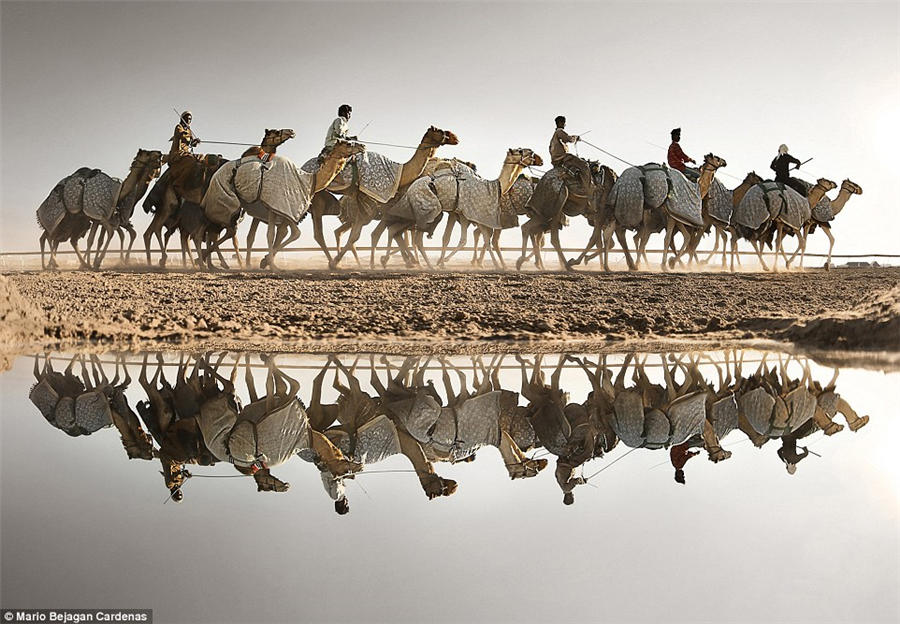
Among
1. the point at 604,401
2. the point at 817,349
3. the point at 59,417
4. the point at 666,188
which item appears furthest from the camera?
the point at 666,188

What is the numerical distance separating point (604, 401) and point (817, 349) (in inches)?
201

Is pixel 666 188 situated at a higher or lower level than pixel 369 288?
higher

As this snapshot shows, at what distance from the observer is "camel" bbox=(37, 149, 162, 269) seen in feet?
61.9

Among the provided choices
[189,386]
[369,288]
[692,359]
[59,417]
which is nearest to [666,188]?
[369,288]

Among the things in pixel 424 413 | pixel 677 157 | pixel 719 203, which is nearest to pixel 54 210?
pixel 677 157

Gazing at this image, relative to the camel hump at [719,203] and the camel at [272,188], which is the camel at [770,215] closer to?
the camel hump at [719,203]

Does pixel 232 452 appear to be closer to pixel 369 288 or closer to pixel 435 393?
pixel 435 393

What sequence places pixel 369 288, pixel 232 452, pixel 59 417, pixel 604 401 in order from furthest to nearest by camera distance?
1. pixel 369 288
2. pixel 604 401
3. pixel 59 417
4. pixel 232 452

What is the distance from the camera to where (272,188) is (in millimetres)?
17203

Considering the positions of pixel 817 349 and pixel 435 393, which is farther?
pixel 817 349

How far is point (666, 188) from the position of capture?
19641 millimetres

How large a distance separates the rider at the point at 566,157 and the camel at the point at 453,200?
0.59m

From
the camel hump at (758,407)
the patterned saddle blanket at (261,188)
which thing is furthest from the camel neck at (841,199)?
the camel hump at (758,407)

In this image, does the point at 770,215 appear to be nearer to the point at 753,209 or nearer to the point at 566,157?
the point at 753,209
